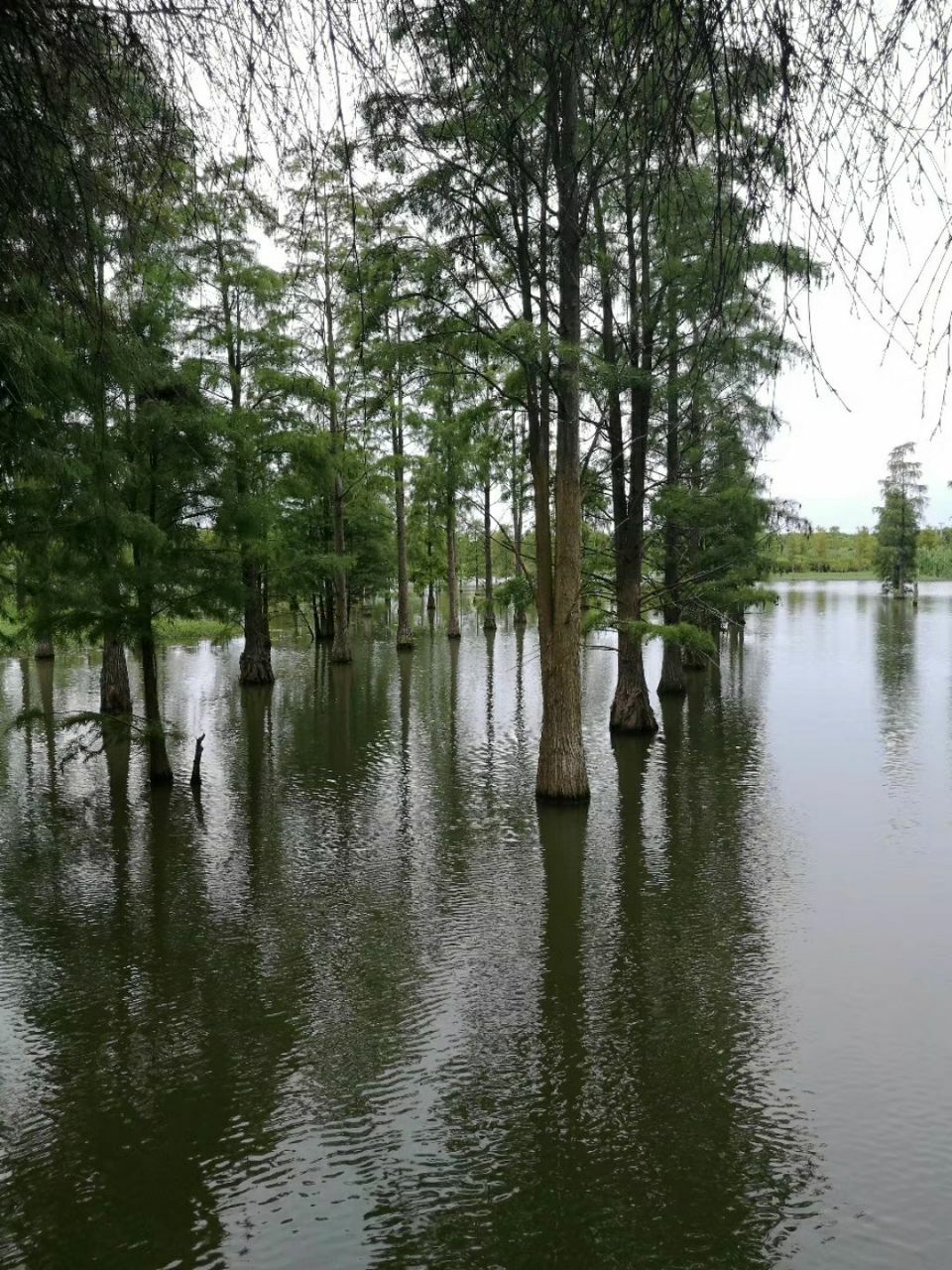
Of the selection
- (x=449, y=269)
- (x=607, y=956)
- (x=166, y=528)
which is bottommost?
(x=607, y=956)

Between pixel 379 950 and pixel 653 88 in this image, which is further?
pixel 379 950

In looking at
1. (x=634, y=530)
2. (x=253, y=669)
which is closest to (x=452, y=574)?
(x=253, y=669)

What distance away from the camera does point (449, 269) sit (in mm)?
12695

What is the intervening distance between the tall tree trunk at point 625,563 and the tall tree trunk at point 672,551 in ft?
2.36

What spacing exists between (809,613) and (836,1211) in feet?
198

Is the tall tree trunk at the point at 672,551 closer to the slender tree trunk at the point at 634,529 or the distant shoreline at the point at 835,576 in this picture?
the slender tree trunk at the point at 634,529

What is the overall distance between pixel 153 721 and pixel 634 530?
9584 mm

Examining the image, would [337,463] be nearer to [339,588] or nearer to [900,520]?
[339,588]

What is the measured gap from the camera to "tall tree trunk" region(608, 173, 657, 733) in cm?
1695

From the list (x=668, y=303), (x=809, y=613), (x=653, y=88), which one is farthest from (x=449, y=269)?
(x=809, y=613)

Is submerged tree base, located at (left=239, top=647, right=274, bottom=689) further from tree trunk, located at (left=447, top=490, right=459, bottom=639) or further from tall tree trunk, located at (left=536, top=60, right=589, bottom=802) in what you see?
tall tree trunk, located at (left=536, top=60, right=589, bottom=802)

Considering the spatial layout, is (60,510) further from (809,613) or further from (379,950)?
(809,613)

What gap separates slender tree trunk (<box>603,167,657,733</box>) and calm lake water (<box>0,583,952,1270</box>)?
3473 millimetres

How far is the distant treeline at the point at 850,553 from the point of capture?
117 m
